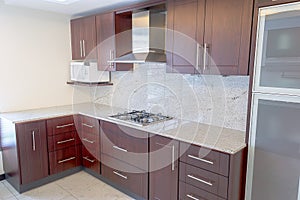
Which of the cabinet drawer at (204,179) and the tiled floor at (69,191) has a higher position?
the cabinet drawer at (204,179)

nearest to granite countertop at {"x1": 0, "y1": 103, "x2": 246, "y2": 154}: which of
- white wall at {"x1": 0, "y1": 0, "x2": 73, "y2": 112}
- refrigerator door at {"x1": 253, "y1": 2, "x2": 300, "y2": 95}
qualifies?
white wall at {"x1": 0, "y1": 0, "x2": 73, "y2": 112}

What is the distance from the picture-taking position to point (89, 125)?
301 centimetres

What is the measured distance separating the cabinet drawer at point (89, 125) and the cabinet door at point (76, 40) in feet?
3.41

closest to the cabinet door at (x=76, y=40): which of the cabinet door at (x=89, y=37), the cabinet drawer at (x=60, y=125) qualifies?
the cabinet door at (x=89, y=37)

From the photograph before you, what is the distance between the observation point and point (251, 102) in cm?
170

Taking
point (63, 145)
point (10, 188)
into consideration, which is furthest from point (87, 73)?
point (10, 188)

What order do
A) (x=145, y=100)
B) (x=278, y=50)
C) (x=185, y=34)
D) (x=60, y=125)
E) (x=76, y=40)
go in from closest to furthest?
(x=278, y=50)
(x=185, y=34)
(x=60, y=125)
(x=145, y=100)
(x=76, y=40)

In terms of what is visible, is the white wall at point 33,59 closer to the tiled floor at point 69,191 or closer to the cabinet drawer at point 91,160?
the cabinet drawer at point 91,160

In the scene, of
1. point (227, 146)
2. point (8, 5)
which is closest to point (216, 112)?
point (227, 146)

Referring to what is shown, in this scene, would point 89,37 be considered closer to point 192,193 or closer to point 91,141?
point 91,141

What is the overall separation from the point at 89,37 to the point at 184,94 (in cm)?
163

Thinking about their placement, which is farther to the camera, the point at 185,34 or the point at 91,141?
the point at 91,141

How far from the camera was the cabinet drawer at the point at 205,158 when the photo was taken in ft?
5.85

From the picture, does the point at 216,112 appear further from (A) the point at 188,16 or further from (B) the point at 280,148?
(A) the point at 188,16
